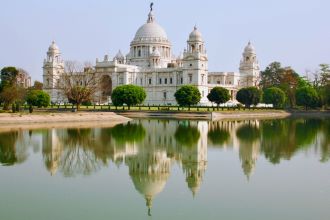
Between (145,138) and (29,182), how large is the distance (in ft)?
46.4

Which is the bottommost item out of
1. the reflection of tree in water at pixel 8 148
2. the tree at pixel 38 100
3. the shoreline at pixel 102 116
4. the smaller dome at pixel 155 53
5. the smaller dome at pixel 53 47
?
the reflection of tree in water at pixel 8 148

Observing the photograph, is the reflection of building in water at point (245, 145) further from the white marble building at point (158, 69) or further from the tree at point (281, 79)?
the tree at point (281, 79)

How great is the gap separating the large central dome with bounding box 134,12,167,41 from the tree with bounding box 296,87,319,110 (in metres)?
33.7

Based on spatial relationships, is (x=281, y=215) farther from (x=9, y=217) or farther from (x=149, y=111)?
(x=149, y=111)

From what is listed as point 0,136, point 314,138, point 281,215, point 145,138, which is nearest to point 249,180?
point 281,215

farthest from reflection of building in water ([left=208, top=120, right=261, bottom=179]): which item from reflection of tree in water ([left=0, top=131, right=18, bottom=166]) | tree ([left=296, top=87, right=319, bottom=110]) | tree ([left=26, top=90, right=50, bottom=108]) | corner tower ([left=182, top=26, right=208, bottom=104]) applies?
corner tower ([left=182, top=26, right=208, bottom=104])

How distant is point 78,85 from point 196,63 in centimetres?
2689

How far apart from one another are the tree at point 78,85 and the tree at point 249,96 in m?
20.9

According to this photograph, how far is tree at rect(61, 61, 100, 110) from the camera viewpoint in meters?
55.8

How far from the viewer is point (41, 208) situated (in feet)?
40.9

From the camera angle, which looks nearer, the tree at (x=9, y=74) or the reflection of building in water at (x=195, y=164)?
the reflection of building in water at (x=195, y=164)

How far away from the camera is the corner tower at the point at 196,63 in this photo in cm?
7819

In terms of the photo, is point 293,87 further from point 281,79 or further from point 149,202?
point 149,202

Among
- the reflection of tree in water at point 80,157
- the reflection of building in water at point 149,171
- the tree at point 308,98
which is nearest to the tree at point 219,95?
the tree at point 308,98
